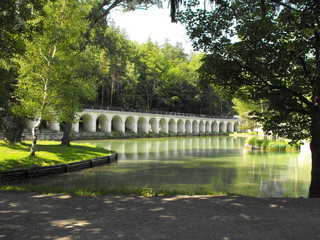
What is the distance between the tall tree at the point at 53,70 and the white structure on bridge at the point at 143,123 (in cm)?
1700

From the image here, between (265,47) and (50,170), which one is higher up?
(265,47)

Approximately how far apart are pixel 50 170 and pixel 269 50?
11181 mm

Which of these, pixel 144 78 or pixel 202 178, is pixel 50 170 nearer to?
pixel 202 178

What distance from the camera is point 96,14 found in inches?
746

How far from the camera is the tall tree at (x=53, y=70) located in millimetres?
14266

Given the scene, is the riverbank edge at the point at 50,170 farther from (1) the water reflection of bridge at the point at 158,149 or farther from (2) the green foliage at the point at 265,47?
(2) the green foliage at the point at 265,47

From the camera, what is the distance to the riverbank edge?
11333 mm

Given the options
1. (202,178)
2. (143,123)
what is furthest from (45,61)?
(143,123)

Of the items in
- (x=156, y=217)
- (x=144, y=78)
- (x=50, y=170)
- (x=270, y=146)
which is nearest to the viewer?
(x=156, y=217)

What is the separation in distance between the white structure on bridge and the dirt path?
26641 mm

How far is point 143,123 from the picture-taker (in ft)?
178

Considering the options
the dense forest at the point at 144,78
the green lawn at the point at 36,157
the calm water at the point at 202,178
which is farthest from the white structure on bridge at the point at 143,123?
the calm water at the point at 202,178

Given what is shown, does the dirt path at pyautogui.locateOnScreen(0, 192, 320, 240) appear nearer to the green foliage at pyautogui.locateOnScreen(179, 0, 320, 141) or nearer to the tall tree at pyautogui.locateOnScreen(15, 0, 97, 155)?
the green foliage at pyautogui.locateOnScreen(179, 0, 320, 141)

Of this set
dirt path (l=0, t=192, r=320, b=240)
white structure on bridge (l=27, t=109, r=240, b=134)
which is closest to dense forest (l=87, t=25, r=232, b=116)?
white structure on bridge (l=27, t=109, r=240, b=134)
